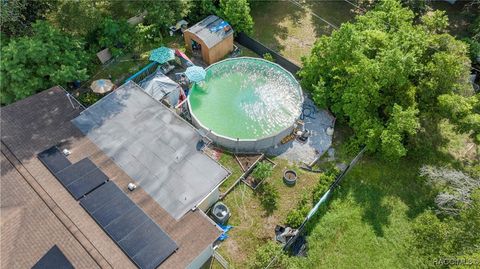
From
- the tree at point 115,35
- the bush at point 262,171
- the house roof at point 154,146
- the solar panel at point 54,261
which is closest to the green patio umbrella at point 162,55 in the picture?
the tree at point 115,35

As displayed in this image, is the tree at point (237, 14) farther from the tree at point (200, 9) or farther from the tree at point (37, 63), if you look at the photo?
the tree at point (37, 63)

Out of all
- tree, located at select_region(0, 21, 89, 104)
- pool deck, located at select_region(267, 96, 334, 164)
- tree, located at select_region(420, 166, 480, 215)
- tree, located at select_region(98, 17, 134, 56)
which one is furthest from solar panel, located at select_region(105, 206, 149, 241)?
tree, located at select_region(420, 166, 480, 215)

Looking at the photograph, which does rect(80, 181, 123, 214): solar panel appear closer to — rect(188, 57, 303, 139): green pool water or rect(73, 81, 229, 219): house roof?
rect(73, 81, 229, 219): house roof

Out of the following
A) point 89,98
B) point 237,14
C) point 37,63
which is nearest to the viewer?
point 37,63

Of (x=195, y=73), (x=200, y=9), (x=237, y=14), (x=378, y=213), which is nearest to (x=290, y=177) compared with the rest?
(x=378, y=213)

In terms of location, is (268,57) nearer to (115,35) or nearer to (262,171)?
(262,171)

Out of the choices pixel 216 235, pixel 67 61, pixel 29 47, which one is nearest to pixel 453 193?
pixel 216 235
